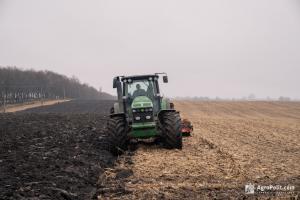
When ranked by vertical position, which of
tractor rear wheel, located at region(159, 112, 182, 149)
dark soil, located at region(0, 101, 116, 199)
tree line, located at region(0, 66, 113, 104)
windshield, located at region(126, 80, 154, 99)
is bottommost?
dark soil, located at region(0, 101, 116, 199)

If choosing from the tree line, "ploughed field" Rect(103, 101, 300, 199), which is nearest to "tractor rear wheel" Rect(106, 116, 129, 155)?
"ploughed field" Rect(103, 101, 300, 199)

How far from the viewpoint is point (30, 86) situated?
60.2m

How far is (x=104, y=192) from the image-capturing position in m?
7.27

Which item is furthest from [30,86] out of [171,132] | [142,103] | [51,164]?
[51,164]

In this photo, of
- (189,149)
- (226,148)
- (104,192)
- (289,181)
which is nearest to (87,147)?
(189,149)

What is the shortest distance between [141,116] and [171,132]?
1045mm

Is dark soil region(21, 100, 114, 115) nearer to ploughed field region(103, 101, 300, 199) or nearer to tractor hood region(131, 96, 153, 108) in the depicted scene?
tractor hood region(131, 96, 153, 108)

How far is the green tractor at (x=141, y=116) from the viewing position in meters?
12.2

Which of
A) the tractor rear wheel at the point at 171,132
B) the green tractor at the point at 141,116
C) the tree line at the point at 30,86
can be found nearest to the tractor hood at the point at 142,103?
the green tractor at the point at 141,116

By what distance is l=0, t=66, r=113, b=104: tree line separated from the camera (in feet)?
177

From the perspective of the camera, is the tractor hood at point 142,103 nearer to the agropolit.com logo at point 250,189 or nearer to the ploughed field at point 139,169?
the ploughed field at point 139,169

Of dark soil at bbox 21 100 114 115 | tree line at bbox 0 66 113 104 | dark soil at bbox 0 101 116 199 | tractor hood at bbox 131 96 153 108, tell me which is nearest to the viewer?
dark soil at bbox 0 101 116 199

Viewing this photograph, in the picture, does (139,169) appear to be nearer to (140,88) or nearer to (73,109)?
(140,88)

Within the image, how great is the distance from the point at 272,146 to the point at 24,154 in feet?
24.5
